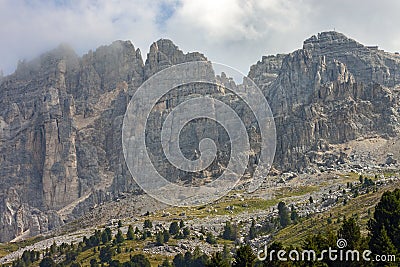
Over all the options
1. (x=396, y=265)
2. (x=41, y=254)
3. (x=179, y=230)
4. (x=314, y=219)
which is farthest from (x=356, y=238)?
(x=41, y=254)

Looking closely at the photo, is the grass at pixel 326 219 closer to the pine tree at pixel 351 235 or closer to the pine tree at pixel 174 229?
the pine tree at pixel 174 229

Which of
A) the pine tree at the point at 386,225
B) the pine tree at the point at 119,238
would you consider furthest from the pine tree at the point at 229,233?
the pine tree at the point at 386,225

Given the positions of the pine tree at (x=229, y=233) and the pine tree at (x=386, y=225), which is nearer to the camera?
the pine tree at (x=386, y=225)

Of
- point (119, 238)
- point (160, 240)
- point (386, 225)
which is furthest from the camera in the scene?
point (119, 238)

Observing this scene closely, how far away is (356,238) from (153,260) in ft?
299

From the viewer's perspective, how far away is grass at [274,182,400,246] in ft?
434

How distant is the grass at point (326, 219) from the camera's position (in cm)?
13238

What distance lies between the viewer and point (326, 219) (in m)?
145

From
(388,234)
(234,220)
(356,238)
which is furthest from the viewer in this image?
(234,220)

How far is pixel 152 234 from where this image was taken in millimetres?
181125

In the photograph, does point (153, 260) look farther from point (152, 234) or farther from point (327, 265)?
point (327, 265)

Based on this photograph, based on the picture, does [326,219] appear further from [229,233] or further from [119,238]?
[119,238]

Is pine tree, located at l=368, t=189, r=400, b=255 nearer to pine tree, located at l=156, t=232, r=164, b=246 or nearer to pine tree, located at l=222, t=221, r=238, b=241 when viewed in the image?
pine tree, located at l=222, t=221, r=238, b=241

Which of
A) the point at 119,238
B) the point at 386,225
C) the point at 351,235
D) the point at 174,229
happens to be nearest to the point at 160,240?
the point at 174,229
